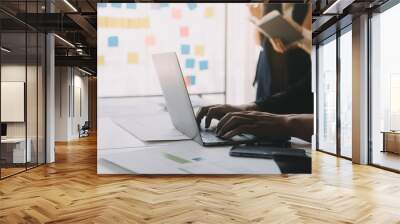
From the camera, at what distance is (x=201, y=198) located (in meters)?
4.59

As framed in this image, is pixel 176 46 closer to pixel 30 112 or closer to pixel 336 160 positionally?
pixel 30 112

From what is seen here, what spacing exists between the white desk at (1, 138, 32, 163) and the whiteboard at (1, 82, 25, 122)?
36 centimetres

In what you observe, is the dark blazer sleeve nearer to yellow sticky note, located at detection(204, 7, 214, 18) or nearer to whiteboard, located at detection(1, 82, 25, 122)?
yellow sticky note, located at detection(204, 7, 214, 18)

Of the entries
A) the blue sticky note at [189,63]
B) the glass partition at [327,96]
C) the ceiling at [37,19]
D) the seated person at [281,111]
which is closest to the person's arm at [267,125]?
the seated person at [281,111]

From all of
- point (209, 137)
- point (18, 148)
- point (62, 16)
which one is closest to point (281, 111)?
point (209, 137)

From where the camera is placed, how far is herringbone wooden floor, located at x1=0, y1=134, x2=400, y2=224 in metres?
3.74

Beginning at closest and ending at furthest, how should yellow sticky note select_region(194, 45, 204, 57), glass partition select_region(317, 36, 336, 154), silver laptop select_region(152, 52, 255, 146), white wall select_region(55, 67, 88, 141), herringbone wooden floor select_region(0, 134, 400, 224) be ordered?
herringbone wooden floor select_region(0, 134, 400, 224) < silver laptop select_region(152, 52, 255, 146) < yellow sticky note select_region(194, 45, 204, 57) < glass partition select_region(317, 36, 336, 154) < white wall select_region(55, 67, 88, 141)

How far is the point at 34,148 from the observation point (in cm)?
726

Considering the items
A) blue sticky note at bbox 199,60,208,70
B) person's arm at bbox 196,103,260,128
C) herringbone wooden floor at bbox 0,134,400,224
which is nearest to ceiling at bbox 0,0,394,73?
person's arm at bbox 196,103,260,128

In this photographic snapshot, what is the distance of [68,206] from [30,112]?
11.4 feet

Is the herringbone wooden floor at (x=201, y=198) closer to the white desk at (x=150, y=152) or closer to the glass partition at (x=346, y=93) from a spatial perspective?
the white desk at (x=150, y=152)

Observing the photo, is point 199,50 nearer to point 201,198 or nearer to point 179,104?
point 179,104

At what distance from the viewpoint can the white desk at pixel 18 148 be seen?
6199 mm

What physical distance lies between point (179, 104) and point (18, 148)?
308cm
